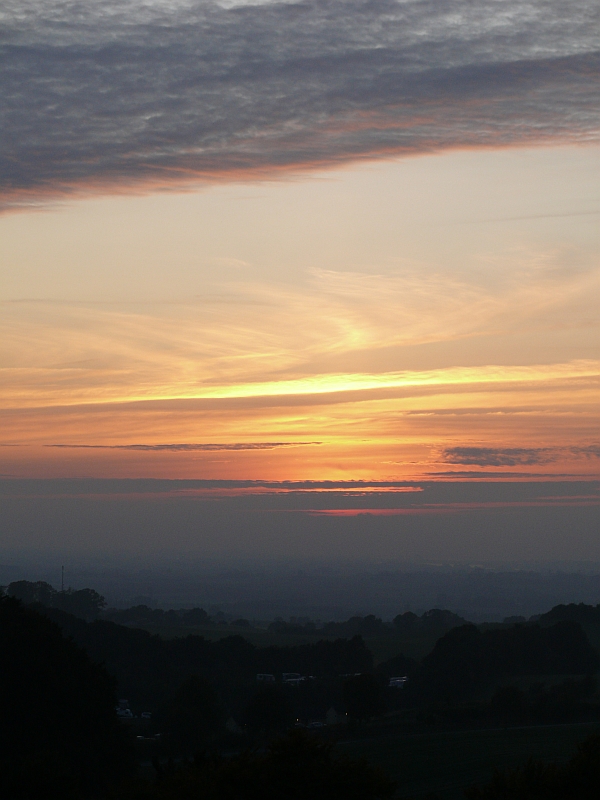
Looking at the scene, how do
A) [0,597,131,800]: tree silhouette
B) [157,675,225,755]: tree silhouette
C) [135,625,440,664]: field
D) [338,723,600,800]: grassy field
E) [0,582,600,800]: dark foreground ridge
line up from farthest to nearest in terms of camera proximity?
[135,625,440,664]: field < [157,675,225,755]: tree silhouette < [338,723,600,800]: grassy field < [0,597,131,800]: tree silhouette < [0,582,600,800]: dark foreground ridge

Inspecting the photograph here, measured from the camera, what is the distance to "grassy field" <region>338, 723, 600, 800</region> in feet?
137

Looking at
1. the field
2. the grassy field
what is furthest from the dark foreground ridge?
the field

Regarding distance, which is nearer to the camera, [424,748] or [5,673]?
[5,673]

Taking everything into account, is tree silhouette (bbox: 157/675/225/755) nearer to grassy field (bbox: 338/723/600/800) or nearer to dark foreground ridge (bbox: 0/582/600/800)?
dark foreground ridge (bbox: 0/582/600/800)

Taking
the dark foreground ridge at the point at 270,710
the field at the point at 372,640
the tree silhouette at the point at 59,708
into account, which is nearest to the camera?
the dark foreground ridge at the point at 270,710

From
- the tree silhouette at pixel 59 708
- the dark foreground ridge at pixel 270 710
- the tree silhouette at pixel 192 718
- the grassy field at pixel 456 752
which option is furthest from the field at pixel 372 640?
the tree silhouette at pixel 59 708

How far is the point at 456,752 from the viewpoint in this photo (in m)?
47.5

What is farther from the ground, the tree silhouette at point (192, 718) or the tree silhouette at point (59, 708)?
the tree silhouette at point (59, 708)

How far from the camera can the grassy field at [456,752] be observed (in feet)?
137

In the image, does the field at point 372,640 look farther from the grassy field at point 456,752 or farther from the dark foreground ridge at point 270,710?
the grassy field at point 456,752

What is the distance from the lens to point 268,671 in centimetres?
8525

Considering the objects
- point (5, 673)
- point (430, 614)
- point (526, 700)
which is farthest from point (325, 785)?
point (430, 614)

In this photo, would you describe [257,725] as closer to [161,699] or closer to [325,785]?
[161,699]

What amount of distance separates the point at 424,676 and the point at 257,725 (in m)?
21.6
